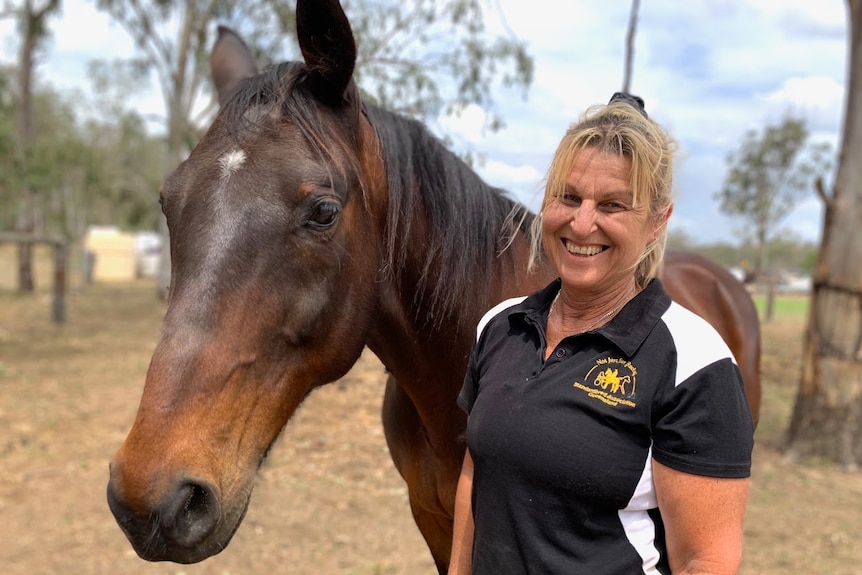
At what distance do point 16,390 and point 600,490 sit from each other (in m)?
9.42

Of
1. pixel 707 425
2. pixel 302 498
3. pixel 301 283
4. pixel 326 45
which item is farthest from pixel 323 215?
pixel 302 498

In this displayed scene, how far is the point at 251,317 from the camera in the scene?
157cm

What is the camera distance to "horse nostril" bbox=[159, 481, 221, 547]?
53.3 inches

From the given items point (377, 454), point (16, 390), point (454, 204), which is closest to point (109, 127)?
point (16, 390)

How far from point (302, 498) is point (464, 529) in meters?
4.14

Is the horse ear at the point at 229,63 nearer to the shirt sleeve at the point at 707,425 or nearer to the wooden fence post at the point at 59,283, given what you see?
the shirt sleeve at the point at 707,425

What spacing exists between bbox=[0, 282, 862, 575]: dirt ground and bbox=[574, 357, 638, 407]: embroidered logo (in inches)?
88.9

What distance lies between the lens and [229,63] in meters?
2.86

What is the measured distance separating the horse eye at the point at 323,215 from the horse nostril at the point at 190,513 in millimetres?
703

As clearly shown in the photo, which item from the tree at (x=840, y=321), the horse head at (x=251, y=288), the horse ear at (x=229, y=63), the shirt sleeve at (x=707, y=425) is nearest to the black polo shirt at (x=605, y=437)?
the shirt sleeve at (x=707, y=425)

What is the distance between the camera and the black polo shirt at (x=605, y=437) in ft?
4.13

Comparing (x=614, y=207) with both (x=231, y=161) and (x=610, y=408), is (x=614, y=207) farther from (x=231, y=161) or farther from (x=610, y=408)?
(x=231, y=161)

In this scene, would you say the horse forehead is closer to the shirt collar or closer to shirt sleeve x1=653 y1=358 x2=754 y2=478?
the shirt collar

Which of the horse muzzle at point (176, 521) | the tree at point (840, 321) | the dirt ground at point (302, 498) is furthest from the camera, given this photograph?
the tree at point (840, 321)
